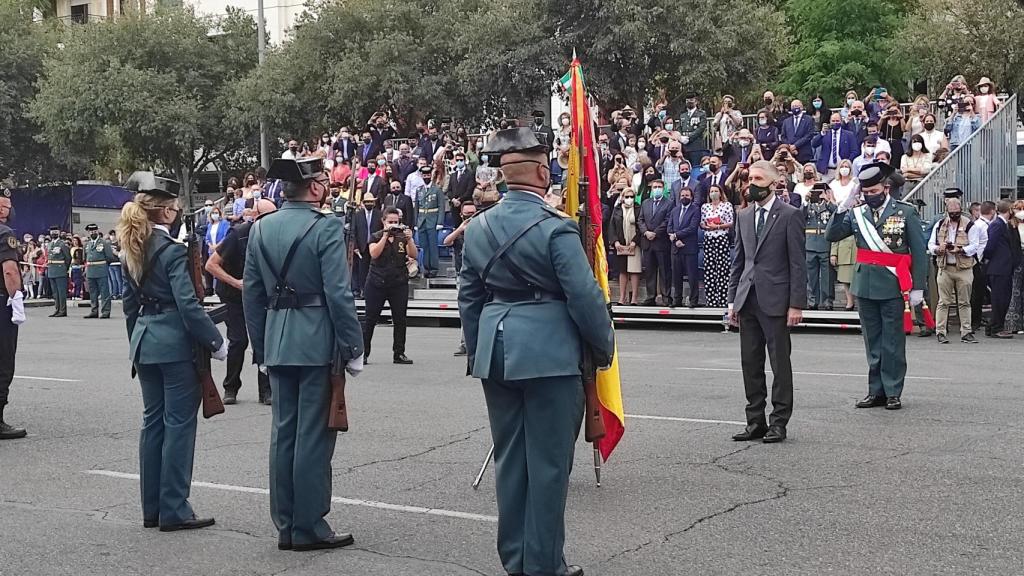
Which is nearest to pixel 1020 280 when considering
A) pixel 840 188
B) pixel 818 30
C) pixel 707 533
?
pixel 840 188

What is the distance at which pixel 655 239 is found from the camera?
20.3 meters

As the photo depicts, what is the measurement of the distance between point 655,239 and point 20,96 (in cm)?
3284

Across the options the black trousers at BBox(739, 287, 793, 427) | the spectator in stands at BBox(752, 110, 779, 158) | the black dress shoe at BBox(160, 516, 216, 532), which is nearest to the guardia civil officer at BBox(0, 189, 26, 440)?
the black dress shoe at BBox(160, 516, 216, 532)

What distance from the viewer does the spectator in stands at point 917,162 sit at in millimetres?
20578

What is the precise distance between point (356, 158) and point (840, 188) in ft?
38.6

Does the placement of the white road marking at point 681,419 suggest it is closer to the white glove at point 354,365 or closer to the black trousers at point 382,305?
the white glove at point 354,365

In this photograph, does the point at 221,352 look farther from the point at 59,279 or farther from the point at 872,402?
the point at 59,279

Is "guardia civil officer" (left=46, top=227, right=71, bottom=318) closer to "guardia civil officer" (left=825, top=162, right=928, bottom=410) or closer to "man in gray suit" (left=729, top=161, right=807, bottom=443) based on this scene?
"guardia civil officer" (left=825, top=162, right=928, bottom=410)

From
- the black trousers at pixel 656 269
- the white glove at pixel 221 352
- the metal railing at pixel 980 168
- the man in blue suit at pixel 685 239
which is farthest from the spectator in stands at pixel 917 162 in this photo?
the white glove at pixel 221 352

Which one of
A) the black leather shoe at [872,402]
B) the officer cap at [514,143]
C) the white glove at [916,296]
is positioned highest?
the officer cap at [514,143]

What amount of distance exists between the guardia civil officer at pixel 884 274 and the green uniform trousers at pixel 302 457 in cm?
569

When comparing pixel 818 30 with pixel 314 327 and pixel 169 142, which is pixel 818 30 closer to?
pixel 169 142

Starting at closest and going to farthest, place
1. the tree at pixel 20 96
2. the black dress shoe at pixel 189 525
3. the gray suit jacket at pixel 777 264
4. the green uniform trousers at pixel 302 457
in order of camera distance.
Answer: the green uniform trousers at pixel 302 457 < the black dress shoe at pixel 189 525 < the gray suit jacket at pixel 777 264 < the tree at pixel 20 96

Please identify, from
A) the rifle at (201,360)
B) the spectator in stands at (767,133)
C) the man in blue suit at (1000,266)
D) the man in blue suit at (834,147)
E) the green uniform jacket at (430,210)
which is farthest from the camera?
the green uniform jacket at (430,210)
